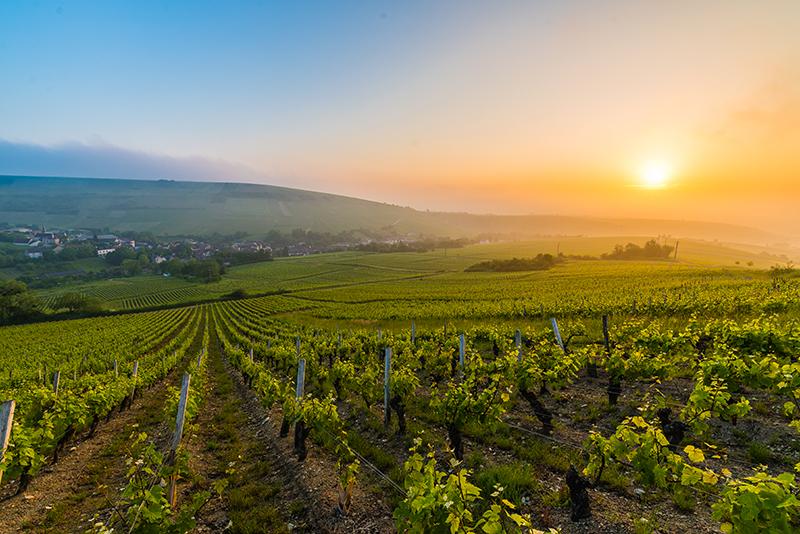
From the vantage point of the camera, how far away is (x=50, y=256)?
174125 mm

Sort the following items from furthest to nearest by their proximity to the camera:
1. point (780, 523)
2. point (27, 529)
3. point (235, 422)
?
point (235, 422)
point (27, 529)
point (780, 523)

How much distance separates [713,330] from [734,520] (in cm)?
1234

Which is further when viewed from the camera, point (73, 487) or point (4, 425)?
point (73, 487)

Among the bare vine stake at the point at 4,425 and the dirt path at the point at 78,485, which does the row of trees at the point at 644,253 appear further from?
the bare vine stake at the point at 4,425

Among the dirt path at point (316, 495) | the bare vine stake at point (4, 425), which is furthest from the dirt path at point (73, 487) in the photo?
the dirt path at point (316, 495)

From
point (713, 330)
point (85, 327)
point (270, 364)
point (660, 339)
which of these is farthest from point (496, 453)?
point (85, 327)

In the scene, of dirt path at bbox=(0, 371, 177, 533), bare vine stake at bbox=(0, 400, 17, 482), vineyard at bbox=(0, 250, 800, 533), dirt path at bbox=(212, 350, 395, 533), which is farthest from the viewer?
dirt path at bbox=(0, 371, 177, 533)

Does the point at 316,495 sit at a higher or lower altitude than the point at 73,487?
higher

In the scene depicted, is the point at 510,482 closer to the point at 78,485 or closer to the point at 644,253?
the point at 78,485

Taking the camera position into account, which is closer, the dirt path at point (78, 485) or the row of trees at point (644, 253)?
the dirt path at point (78, 485)

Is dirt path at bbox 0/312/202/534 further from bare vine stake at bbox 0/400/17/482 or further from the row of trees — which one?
the row of trees

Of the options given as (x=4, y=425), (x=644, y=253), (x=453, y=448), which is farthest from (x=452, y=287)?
(x=644, y=253)

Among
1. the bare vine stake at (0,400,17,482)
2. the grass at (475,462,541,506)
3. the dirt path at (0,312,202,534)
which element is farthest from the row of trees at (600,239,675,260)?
the bare vine stake at (0,400,17,482)

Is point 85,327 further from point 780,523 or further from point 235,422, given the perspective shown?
point 780,523
